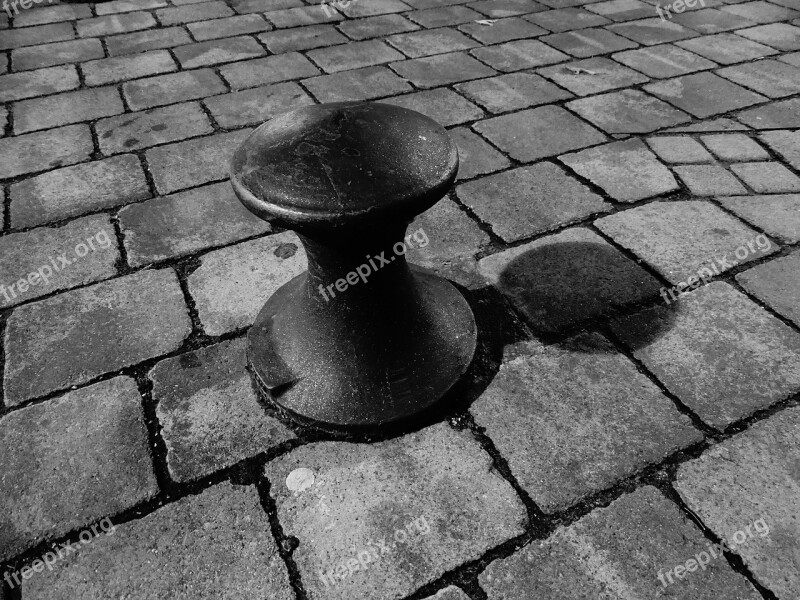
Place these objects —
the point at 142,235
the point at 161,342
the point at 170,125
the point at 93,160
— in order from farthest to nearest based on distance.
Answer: the point at 170,125
the point at 93,160
the point at 142,235
the point at 161,342

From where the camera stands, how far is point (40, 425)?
5.94ft

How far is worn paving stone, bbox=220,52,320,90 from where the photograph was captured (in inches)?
150

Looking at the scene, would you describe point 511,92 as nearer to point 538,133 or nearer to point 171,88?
point 538,133

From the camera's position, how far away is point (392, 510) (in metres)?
1.57

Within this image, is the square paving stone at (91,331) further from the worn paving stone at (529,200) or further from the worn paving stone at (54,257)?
the worn paving stone at (529,200)

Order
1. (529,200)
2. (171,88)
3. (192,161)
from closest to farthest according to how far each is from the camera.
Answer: (529,200) < (192,161) < (171,88)

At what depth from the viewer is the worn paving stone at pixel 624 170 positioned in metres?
2.76

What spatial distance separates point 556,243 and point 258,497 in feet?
5.18

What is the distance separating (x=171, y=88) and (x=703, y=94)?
335 cm

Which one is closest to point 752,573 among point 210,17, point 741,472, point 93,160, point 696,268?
point 741,472

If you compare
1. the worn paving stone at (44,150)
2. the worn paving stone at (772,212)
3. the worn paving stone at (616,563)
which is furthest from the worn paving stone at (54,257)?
the worn paving stone at (772,212)

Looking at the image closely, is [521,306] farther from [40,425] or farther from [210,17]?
[210,17]

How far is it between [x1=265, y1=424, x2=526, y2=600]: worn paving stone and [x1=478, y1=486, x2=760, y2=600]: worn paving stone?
0.29 ft

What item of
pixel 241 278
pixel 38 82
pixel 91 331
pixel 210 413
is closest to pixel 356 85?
pixel 241 278
